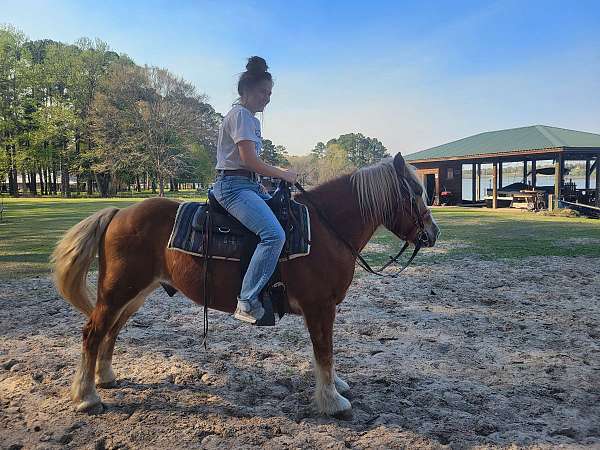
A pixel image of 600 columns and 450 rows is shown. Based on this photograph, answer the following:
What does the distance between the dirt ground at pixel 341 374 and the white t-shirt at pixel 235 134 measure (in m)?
1.94

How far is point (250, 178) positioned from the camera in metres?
3.35

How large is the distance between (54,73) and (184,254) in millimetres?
50734

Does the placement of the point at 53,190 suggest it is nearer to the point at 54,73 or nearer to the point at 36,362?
the point at 54,73

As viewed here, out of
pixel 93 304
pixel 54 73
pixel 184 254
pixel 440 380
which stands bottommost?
pixel 440 380

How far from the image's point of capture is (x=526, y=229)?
15.0 m

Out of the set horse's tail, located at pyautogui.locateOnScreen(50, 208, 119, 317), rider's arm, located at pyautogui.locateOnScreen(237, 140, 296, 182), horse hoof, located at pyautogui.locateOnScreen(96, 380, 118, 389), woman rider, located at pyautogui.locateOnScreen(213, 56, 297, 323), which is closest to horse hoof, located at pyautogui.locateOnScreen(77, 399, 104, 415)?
horse hoof, located at pyautogui.locateOnScreen(96, 380, 118, 389)

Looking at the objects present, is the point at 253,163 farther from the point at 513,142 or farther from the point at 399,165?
the point at 513,142

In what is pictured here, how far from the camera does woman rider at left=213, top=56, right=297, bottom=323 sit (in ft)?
10.3

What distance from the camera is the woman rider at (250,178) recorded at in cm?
313

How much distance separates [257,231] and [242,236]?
0.21 m

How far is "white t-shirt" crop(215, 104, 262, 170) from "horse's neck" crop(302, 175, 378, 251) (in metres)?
0.68

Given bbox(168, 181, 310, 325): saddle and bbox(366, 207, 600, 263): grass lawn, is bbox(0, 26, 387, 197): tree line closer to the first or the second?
bbox(366, 207, 600, 263): grass lawn

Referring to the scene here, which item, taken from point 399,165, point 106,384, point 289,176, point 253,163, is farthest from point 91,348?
point 399,165

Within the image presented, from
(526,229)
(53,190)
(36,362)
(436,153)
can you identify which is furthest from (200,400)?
(53,190)
